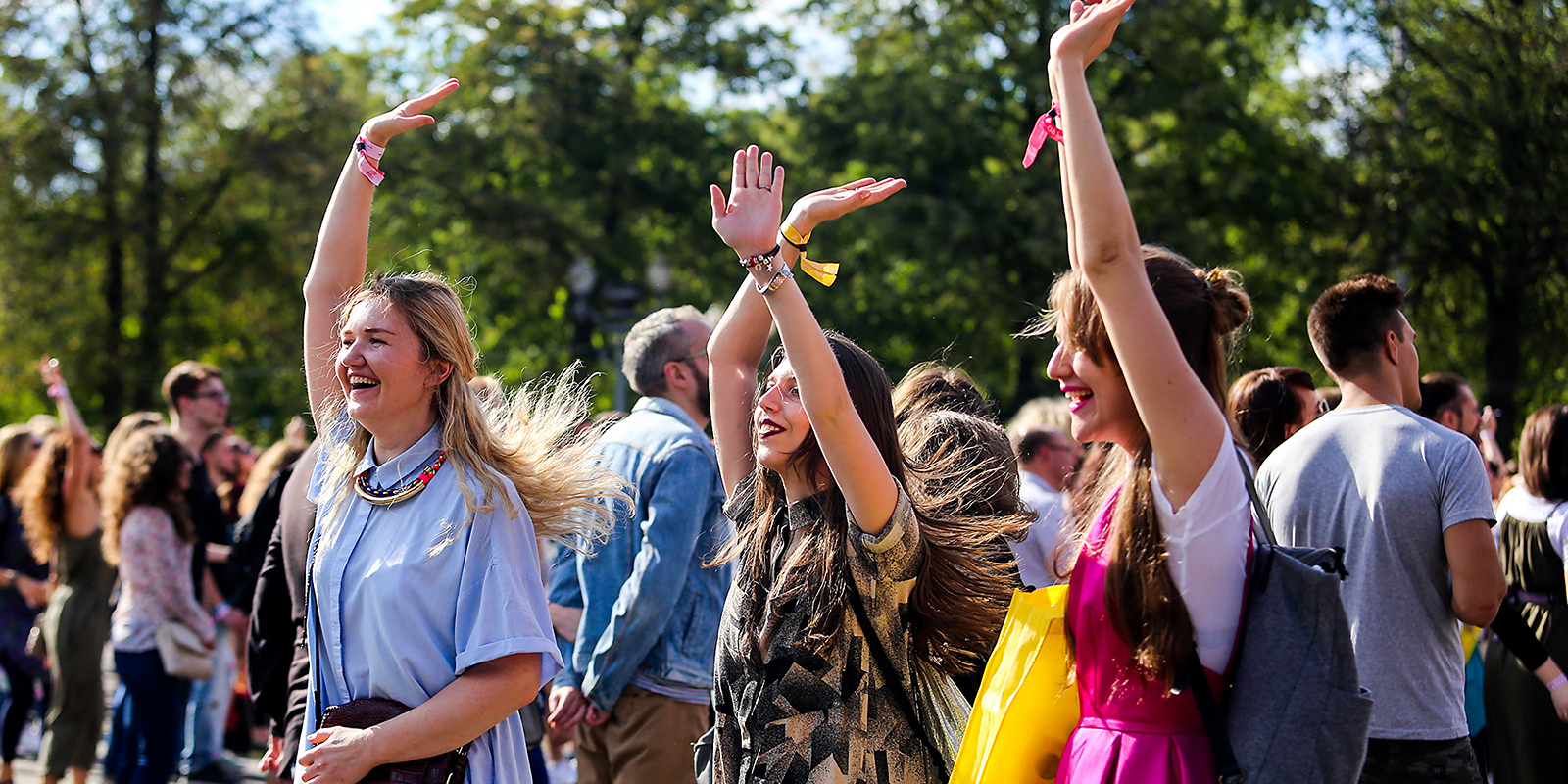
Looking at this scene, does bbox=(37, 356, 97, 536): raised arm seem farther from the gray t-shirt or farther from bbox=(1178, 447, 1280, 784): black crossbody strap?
bbox=(1178, 447, 1280, 784): black crossbody strap

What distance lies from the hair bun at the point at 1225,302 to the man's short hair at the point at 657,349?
2.57 meters

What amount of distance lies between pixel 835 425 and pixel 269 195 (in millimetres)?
22961

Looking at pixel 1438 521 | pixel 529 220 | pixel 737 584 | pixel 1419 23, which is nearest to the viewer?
pixel 737 584

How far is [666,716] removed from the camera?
425 cm

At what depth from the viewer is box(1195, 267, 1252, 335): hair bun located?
2285 millimetres

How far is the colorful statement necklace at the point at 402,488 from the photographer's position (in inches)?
107

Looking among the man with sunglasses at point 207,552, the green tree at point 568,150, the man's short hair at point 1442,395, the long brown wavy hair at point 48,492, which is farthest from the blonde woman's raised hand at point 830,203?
the green tree at point 568,150

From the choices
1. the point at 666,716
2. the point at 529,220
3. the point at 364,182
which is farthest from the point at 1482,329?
the point at 364,182

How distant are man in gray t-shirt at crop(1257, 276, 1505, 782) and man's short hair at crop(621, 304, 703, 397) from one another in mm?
2122

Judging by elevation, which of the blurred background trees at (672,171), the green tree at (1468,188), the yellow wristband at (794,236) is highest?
the blurred background trees at (672,171)

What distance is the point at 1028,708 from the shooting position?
230cm

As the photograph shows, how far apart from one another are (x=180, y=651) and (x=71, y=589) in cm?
116

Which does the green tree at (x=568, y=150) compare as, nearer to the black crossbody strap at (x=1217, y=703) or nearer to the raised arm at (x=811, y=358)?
the raised arm at (x=811, y=358)

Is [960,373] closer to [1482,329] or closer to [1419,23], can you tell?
[1419,23]
